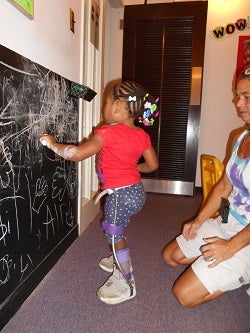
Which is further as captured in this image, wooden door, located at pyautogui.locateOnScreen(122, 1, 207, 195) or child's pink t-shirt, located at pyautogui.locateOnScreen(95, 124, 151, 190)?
wooden door, located at pyautogui.locateOnScreen(122, 1, 207, 195)

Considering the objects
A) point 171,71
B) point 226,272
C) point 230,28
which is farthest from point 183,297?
point 230,28

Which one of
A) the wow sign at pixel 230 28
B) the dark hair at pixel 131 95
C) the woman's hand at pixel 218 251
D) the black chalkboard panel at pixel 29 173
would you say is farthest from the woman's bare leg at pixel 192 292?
the wow sign at pixel 230 28

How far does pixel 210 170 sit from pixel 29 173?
1.15 meters

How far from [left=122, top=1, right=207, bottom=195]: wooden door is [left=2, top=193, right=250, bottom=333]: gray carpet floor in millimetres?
1545

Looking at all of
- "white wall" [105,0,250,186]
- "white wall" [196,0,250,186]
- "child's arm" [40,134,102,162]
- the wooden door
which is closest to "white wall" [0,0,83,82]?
"child's arm" [40,134,102,162]

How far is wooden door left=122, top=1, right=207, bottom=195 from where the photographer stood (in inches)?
117

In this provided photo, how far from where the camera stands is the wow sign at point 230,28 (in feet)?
10.1

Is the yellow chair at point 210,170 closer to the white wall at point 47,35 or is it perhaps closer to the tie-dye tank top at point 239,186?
the tie-dye tank top at point 239,186

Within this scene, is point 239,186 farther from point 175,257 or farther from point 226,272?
point 175,257

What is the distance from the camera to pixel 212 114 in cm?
330

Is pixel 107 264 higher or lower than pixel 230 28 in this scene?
lower

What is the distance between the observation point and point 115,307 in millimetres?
1266

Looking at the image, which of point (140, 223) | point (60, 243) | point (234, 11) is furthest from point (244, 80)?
point (234, 11)

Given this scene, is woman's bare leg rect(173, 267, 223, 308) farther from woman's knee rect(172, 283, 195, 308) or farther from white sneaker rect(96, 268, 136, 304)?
white sneaker rect(96, 268, 136, 304)
